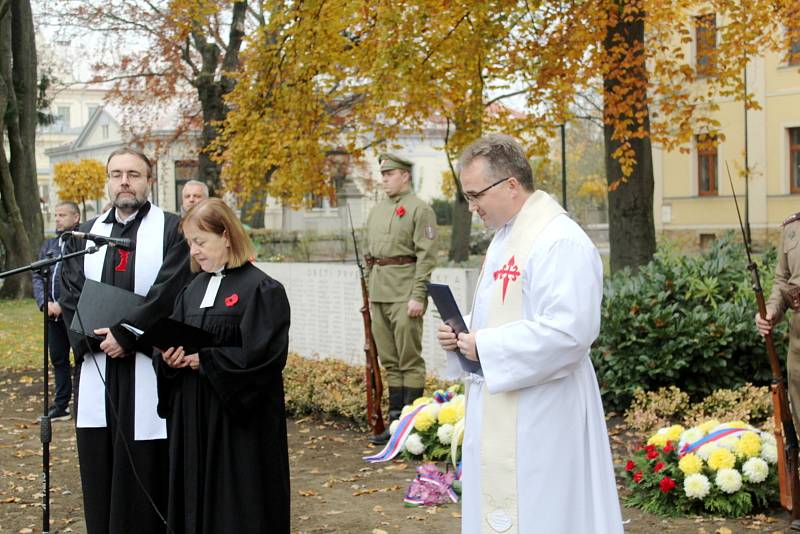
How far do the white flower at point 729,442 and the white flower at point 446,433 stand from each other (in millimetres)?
1976

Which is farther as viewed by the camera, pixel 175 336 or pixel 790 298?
pixel 790 298

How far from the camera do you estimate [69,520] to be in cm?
639

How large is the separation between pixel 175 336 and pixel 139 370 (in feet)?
2.50

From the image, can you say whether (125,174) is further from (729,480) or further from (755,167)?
(755,167)

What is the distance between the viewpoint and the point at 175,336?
4312 millimetres

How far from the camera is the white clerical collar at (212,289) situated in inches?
179

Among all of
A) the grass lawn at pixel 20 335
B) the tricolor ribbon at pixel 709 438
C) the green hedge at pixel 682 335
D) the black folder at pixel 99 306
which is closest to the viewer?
the black folder at pixel 99 306

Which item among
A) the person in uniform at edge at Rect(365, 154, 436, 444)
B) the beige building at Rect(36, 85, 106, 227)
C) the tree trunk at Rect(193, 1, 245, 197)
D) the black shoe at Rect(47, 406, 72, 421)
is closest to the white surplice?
the person in uniform at edge at Rect(365, 154, 436, 444)

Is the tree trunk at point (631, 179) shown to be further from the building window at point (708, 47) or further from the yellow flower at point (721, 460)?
the yellow flower at point (721, 460)

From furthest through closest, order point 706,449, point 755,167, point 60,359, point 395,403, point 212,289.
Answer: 1. point 755,167
2. point 60,359
3. point 395,403
4. point 706,449
5. point 212,289

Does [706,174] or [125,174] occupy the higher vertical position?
[706,174]

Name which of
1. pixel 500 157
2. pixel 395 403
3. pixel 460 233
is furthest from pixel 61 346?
pixel 460 233

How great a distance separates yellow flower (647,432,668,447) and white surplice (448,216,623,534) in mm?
2799

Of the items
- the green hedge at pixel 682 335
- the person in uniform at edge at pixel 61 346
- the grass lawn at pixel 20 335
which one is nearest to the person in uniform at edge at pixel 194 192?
the person in uniform at edge at pixel 61 346
